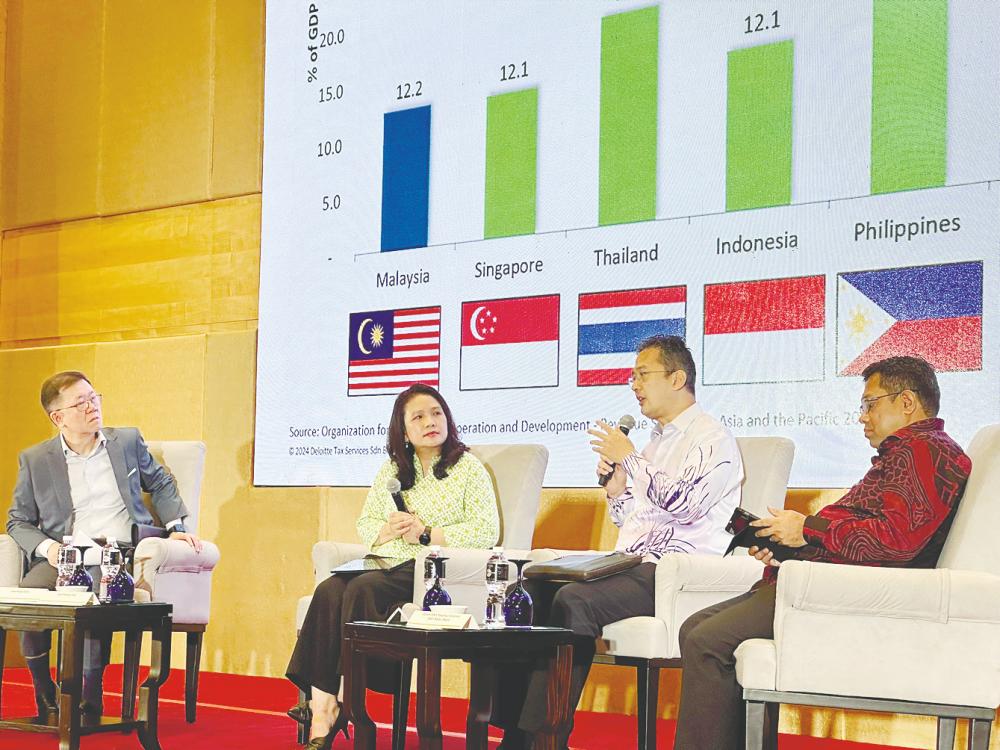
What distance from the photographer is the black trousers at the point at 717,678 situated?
275cm

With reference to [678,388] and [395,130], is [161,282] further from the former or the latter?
[678,388]

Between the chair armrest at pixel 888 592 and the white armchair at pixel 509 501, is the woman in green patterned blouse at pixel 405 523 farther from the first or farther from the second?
the chair armrest at pixel 888 592

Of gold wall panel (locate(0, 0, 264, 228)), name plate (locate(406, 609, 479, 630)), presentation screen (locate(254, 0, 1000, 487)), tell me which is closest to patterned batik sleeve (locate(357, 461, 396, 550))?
presentation screen (locate(254, 0, 1000, 487))

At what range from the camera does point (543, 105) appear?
15.7 feet

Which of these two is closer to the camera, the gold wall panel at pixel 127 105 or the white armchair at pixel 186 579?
the white armchair at pixel 186 579

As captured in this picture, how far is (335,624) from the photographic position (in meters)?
3.68

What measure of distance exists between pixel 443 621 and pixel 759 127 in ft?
6.95

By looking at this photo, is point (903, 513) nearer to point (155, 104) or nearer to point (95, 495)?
point (95, 495)

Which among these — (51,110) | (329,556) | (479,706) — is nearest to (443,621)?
(479,706)

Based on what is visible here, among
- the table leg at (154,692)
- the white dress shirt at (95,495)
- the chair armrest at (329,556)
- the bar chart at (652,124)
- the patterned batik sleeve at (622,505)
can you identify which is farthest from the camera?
the white dress shirt at (95,495)

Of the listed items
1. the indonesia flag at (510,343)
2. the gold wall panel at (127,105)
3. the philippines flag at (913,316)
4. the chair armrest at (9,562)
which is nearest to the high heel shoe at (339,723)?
the chair armrest at (9,562)

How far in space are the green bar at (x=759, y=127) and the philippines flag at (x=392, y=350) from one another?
1329mm

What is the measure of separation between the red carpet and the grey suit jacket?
0.62 metres

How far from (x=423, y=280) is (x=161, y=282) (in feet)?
5.19
